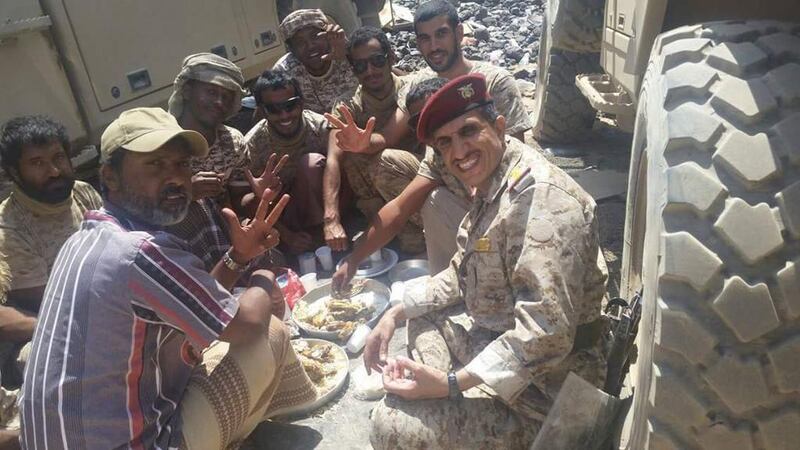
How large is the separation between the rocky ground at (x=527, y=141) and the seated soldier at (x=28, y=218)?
126cm

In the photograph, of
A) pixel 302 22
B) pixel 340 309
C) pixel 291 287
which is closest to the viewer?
pixel 340 309

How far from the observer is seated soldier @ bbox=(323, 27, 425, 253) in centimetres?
399

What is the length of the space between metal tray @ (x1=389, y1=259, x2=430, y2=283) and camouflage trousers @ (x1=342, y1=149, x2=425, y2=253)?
0.24 meters

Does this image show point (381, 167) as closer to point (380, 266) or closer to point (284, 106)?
point (380, 266)

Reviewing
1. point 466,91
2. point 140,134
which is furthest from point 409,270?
point 140,134

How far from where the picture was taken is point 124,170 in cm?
221

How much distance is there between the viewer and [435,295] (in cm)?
253

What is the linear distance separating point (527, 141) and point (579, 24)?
1559 millimetres

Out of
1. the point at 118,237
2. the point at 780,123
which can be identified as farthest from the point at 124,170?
the point at 780,123

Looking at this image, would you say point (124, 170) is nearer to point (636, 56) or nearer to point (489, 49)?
point (636, 56)

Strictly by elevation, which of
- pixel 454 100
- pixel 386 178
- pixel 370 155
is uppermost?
pixel 454 100

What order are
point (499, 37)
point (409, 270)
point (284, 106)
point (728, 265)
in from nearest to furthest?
point (728, 265), point (409, 270), point (284, 106), point (499, 37)

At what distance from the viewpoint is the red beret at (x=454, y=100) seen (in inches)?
83.7

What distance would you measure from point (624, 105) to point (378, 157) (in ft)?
4.95
